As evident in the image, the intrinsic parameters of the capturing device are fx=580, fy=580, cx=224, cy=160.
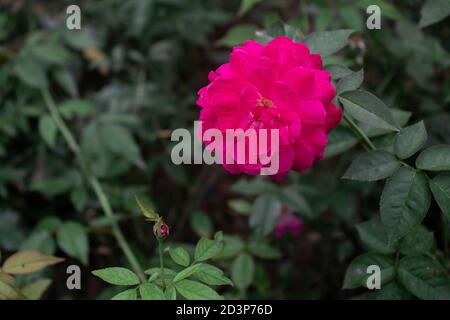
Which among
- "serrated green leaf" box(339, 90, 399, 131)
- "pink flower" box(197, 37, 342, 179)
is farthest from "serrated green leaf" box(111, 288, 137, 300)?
"serrated green leaf" box(339, 90, 399, 131)

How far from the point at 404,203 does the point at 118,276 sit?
0.52 meters

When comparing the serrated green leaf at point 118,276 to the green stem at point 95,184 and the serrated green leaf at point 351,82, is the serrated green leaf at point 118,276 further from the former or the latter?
the green stem at point 95,184

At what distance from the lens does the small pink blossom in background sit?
1.85 meters

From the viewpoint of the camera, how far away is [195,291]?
3.22 ft

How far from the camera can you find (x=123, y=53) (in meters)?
2.40

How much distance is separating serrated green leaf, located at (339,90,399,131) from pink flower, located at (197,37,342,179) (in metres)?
0.06

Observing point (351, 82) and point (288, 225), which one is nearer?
point (351, 82)

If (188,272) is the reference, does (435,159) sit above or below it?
above

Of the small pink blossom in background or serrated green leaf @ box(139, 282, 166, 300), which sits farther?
the small pink blossom in background

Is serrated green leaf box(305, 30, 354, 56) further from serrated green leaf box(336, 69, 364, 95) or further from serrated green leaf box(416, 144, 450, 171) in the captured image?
serrated green leaf box(416, 144, 450, 171)

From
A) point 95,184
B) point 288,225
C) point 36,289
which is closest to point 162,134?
point 95,184

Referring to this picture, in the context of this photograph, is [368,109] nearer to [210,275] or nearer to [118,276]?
[210,275]

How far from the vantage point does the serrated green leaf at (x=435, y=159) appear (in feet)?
3.44

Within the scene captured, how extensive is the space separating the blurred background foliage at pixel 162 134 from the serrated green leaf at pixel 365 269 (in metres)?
0.27
